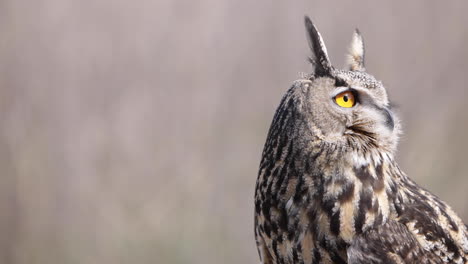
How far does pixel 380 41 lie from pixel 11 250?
2067mm

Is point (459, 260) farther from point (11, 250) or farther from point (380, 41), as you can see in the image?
point (11, 250)

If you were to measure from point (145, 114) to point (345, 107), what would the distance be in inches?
54.9

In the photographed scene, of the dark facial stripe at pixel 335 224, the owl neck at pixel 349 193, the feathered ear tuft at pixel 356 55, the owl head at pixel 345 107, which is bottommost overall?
the dark facial stripe at pixel 335 224

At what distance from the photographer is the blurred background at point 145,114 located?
2.87 m

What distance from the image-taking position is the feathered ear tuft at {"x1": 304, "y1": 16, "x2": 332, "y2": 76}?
1.80 metres

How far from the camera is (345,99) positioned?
1.76 meters

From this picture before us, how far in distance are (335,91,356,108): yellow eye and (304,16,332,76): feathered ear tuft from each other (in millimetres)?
82

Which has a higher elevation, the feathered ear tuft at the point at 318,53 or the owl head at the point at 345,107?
the feathered ear tuft at the point at 318,53

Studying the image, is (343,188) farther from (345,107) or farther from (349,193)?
(345,107)

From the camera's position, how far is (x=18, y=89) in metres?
2.84

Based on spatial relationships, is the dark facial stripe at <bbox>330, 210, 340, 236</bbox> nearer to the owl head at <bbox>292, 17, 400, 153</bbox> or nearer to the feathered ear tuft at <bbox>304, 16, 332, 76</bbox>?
the owl head at <bbox>292, 17, 400, 153</bbox>

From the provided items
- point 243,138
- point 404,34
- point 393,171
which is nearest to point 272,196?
point 393,171

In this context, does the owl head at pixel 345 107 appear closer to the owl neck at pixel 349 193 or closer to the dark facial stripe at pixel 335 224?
the owl neck at pixel 349 193

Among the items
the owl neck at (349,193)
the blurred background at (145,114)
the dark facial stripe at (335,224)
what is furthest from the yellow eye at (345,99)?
the blurred background at (145,114)
